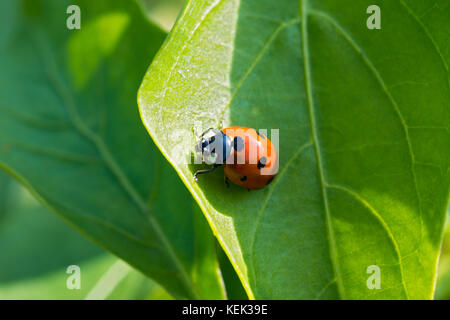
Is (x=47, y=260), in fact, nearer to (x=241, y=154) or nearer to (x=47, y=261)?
(x=47, y=261)

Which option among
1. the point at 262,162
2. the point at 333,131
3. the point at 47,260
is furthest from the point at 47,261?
the point at 333,131

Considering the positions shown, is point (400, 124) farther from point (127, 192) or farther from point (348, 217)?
point (127, 192)

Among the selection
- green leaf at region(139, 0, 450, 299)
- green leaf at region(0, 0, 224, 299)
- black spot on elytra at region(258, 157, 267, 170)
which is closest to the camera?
green leaf at region(139, 0, 450, 299)

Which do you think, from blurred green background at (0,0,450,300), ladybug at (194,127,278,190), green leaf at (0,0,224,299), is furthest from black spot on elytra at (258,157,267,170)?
blurred green background at (0,0,450,300)

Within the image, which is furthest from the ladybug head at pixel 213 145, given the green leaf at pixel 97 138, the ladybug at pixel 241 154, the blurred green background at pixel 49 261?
the blurred green background at pixel 49 261

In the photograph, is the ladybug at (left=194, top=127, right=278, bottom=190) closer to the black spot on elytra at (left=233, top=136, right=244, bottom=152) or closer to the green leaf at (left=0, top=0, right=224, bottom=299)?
the black spot on elytra at (left=233, top=136, right=244, bottom=152)
